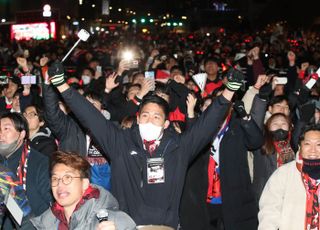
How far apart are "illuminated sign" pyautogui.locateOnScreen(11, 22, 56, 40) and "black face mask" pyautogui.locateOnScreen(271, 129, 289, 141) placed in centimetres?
3623

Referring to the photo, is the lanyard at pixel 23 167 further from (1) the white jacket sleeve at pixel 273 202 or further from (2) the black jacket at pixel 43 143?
(1) the white jacket sleeve at pixel 273 202

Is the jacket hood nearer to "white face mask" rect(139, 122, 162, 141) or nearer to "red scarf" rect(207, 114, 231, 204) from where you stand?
"red scarf" rect(207, 114, 231, 204)

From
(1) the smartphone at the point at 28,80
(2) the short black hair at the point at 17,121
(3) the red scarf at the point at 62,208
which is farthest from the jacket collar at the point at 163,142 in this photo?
(1) the smartphone at the point at 28,80

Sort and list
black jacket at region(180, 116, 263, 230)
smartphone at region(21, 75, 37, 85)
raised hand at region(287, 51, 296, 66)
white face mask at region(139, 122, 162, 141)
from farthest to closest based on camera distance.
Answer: raised hand at region(287, 51, 296, 66) < smartphone at region(21, 75, 37, 85) < black jacket at region(180, 116, 263, 230) < white face mask at region(139, 122, 162, 141)

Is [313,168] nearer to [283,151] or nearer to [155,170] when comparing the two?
[155,170]

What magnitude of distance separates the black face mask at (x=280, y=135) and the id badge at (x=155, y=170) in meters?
2.50

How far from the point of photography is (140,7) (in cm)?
13850

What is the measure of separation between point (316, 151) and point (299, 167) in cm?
20

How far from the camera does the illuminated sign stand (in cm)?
4262

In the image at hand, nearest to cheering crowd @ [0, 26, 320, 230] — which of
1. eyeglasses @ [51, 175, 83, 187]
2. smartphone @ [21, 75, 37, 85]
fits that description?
eyeglasses @ [51, 175, 83, 187]

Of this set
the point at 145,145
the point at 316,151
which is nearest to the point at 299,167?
the point at 316,151

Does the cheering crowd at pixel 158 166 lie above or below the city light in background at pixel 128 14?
below

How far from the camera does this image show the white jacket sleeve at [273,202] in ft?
17.3

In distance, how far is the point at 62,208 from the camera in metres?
4.43
